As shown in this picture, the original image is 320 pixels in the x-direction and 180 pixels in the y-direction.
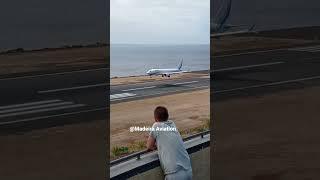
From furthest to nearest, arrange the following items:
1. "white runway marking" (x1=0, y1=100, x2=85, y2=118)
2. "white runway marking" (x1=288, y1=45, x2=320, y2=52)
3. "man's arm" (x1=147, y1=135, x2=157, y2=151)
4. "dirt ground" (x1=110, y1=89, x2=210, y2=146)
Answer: "white runway marking" (x1=288, y1=45, x2=320, y2=52) < "man's arm" (x1=147, y1=135, x2=157, y2=151) < "dirt ground" (x1=110, y1=89, x2=210, y2=146) < "white runway marking" (x1=0, y1=100, x2=85, y2=118)

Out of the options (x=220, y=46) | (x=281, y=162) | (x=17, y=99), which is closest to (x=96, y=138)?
(x=17, y=99)

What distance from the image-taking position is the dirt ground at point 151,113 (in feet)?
8.03

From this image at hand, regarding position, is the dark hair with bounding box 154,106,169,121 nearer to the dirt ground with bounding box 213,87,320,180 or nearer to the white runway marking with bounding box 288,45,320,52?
the dirt ground with bounding box 213,87,320,180

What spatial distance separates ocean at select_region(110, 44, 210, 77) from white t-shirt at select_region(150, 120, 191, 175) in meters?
0.33

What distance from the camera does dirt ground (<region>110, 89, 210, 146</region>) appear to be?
2.45m

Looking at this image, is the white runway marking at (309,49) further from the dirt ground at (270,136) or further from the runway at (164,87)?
the runway at (164,87)

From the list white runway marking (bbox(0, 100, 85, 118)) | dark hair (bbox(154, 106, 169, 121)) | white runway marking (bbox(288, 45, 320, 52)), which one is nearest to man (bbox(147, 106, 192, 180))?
dark hair (bbox(154, 106, 169, 121))

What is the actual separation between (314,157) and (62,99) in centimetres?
151

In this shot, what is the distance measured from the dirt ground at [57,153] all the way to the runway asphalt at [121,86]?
0.05 m

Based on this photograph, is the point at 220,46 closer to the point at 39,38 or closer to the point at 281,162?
the point at 281,162

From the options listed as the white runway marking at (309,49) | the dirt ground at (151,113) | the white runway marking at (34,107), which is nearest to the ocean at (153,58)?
the dirt ground at (151,113)

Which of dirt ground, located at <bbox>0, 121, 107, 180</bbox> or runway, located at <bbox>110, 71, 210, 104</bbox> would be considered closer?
dirt ground, located at <bbox>0, 121, 107, 180</bbox>

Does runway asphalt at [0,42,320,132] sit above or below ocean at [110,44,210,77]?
below

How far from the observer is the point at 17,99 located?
2.31 metres
